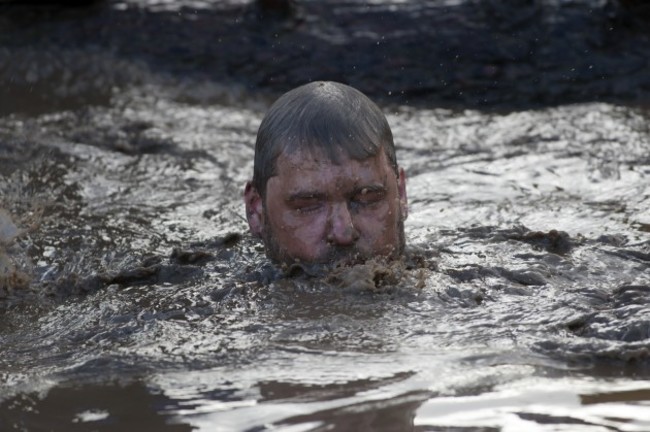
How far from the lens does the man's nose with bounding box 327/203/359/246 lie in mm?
4961

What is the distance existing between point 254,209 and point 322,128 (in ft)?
1.96

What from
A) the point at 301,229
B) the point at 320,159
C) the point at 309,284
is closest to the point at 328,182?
the point at 320,159

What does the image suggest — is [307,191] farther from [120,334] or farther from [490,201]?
[490,201]

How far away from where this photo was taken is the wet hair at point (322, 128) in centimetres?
507

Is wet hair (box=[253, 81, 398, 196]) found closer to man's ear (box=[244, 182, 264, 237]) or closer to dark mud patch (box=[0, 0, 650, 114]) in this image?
man's ear (box=[244, 182, 264, 237])

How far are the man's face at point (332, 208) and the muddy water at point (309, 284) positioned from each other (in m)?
0.14

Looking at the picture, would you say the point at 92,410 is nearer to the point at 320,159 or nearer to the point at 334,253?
the point at 334,253

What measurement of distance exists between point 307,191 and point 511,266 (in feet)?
3.32

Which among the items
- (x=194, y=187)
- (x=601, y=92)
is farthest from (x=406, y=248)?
(x=601, y=92)

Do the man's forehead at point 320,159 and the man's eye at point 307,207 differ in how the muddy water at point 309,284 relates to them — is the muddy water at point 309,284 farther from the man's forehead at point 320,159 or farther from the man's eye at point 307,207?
the man's forehead at point 320,159

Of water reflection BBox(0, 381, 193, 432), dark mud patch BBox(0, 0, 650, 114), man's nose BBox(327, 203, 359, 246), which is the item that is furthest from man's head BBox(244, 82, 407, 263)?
dark mud patch BBox(0, 0, 650, 114)

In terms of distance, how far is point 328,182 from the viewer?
16.4ft

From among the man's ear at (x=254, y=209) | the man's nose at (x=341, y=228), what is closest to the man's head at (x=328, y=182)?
the man's nose at (x=341, y=228)

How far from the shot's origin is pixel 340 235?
4.96 metres
